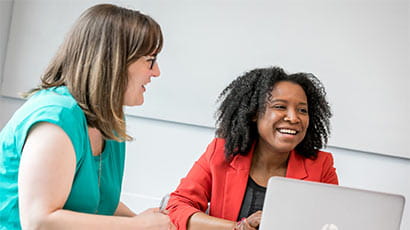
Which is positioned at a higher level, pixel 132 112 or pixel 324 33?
pixel 324 33

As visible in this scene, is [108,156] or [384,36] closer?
[108,156]

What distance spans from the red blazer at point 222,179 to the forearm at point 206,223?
7 centimetres

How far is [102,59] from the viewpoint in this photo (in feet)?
3.97

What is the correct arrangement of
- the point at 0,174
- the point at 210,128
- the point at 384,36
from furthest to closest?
1. the point at 210,128
2. the point at 384,36
3. the point at 0,174

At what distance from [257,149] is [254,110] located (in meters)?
0.16

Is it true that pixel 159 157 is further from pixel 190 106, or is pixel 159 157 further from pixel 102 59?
pixel 102 59

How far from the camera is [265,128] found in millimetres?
1967

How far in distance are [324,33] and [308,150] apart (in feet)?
4.64

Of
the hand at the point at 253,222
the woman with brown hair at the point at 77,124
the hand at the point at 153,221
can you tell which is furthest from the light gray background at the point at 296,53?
the hand at the point at 153,221

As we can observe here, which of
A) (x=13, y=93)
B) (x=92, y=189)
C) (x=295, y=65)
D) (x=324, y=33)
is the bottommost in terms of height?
(x=13, y=93)

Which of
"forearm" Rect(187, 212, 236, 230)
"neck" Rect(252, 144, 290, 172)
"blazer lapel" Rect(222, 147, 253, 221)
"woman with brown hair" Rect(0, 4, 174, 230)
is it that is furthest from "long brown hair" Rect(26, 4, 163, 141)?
"neck" Rect(252, 144, 290, 172)

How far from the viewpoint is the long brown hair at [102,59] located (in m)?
1.22

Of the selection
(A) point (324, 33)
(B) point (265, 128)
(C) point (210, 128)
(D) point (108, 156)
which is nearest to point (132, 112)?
(C) point (210, 128)

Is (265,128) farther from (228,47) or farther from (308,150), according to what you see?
(228,47)
